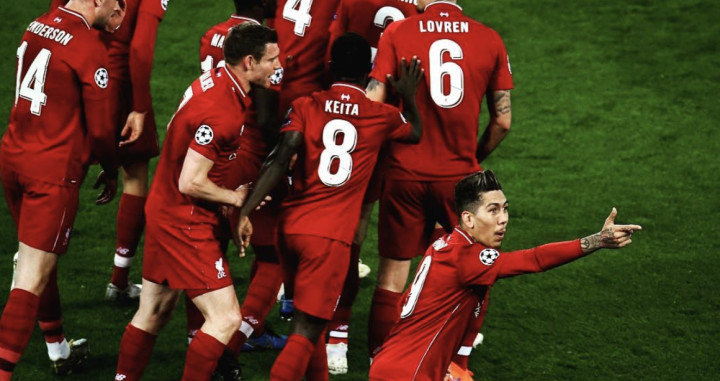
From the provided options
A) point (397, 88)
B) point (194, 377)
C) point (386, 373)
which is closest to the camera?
point (386, 373)

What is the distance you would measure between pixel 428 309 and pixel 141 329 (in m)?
1.36

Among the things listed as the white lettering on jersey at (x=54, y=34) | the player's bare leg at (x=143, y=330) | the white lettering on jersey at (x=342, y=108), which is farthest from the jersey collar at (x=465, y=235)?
the white lettering on jersey at (x=54, y=34)

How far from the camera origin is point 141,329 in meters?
4.68

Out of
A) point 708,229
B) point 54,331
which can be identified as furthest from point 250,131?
point 708,229

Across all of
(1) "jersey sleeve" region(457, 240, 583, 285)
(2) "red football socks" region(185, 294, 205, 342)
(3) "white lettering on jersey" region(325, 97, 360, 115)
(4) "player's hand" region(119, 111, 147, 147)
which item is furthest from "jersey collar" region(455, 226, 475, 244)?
(4) "player's hand" region(119, 111, 147, 147)

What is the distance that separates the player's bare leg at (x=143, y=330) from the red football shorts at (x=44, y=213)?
0.52 meters

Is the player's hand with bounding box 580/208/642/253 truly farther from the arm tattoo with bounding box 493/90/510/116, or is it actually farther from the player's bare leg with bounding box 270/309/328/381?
the arm tattoo with bounding box 493/90/510/116

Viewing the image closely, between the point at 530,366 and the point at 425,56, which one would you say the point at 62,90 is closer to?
the point at 425,56

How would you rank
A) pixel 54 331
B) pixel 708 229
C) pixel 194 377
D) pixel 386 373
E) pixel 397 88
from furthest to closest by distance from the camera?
1. pixel 708 229
2. pixel 54 331
3. pixel 397 88
4. pixel 194 377
5. pixel 386 373

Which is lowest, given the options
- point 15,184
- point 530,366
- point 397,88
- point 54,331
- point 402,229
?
point 530,366

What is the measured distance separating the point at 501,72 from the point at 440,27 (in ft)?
1.30

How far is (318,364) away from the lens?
15.7ft

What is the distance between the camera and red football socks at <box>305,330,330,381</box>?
4.75 metres

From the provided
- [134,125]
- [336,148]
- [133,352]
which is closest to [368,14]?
[336,148]
